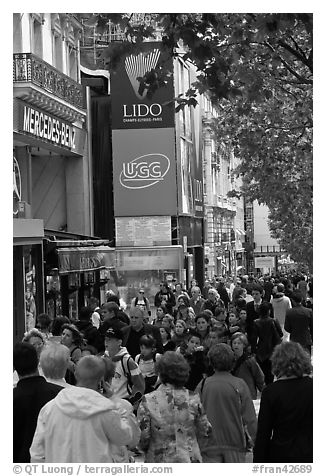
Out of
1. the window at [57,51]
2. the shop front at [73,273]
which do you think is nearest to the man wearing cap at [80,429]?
the shop front at [73,273]

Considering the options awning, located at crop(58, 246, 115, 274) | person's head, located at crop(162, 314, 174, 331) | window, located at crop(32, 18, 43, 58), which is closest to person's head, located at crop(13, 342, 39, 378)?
person's head, located at crop(162, 314, 174, 331)

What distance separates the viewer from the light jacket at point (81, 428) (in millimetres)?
6492

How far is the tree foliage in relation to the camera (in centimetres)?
1020

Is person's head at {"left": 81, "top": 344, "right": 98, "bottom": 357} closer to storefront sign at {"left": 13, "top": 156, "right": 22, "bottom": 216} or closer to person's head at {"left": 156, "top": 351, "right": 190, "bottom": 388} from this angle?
person's head at {"left": 156, "top": 351, "right": 190, "bottom": 388}

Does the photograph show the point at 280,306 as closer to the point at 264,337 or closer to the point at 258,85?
the point at 264,337

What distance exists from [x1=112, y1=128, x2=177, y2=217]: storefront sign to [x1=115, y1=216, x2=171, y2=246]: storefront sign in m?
0.73

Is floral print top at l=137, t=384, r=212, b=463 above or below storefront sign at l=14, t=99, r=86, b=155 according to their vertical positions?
below

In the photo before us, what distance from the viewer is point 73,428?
650 centimetres

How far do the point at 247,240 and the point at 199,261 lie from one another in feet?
138

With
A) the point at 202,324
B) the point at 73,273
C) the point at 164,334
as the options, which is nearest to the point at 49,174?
the point at 73,273

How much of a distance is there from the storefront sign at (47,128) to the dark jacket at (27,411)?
2014 cm

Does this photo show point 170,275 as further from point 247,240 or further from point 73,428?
point 247,240
